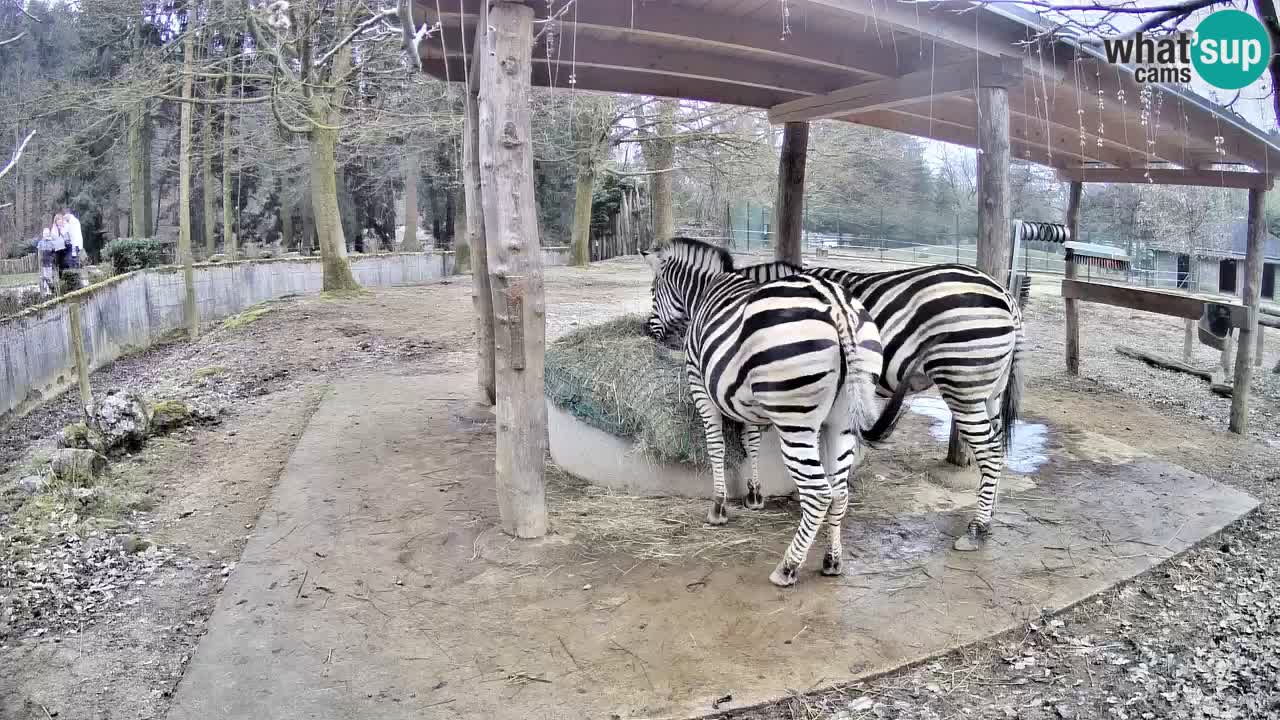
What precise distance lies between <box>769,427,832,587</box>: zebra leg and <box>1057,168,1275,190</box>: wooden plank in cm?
507

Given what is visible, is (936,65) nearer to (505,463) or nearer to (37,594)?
(505,463)

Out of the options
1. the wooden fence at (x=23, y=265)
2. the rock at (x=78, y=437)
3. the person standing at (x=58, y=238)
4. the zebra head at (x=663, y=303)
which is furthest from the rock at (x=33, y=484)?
the wooden fence at (x=23, y=265)

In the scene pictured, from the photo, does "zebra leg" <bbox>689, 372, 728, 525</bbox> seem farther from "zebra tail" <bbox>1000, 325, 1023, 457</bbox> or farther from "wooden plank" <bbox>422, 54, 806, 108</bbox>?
"wooden plank" <bbox>422, 54, 806, 108</bbox>

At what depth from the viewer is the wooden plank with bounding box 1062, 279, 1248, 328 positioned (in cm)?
754

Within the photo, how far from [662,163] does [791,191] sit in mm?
8603

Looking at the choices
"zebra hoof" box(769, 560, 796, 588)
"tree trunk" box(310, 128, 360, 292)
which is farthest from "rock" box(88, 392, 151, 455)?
"tree trunk" box(310, 128, 360, 292)

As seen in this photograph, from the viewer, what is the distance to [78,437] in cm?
658

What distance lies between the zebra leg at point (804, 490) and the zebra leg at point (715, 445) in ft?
2.62

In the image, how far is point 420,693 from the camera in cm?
318

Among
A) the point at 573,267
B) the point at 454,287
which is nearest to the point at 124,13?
the point at 454,287

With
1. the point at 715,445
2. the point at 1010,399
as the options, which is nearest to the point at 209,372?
the point at 715,445

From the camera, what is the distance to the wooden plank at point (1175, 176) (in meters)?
7.82

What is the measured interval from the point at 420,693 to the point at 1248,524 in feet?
15.7

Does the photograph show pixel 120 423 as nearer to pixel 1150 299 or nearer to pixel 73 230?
pixel 73 230
